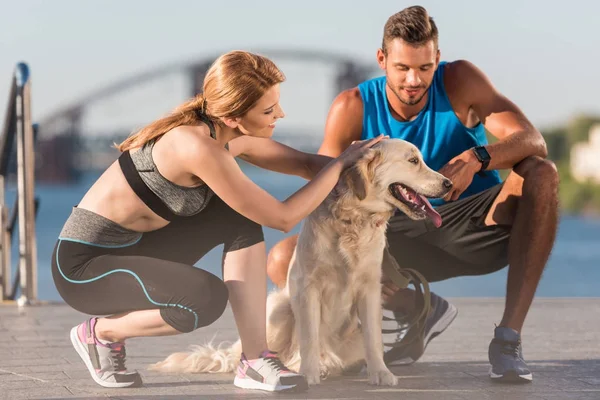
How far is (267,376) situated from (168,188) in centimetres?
70

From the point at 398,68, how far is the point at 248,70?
84 centimetres

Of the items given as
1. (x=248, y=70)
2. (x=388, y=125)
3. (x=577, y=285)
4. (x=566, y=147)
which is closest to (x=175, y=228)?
(x=248, y=70)

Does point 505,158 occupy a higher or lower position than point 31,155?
higher

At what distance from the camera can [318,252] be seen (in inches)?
141

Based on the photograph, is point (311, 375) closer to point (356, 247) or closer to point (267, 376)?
point (267, 376)

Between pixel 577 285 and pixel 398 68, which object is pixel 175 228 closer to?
pixel 398 68

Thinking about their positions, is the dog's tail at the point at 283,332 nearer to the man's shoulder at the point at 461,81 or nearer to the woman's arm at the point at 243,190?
the woman's arm at the point at 243,190

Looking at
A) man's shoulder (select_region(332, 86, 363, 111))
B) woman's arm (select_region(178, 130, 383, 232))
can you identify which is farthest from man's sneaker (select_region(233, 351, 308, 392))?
man's shoulder (select_region(332, 86, 363, 111))

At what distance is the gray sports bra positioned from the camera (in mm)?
3395

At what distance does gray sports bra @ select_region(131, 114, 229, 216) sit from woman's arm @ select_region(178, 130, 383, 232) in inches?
4.9

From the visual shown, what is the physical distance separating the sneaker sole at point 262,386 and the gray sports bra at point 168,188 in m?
0.59

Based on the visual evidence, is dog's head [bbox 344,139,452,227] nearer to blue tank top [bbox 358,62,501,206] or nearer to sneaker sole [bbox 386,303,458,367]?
blue tank top [bbox 358,62,501,206]

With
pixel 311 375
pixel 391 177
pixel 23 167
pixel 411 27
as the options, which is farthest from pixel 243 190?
pixel 23 167

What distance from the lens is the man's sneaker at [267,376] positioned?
340 cm
